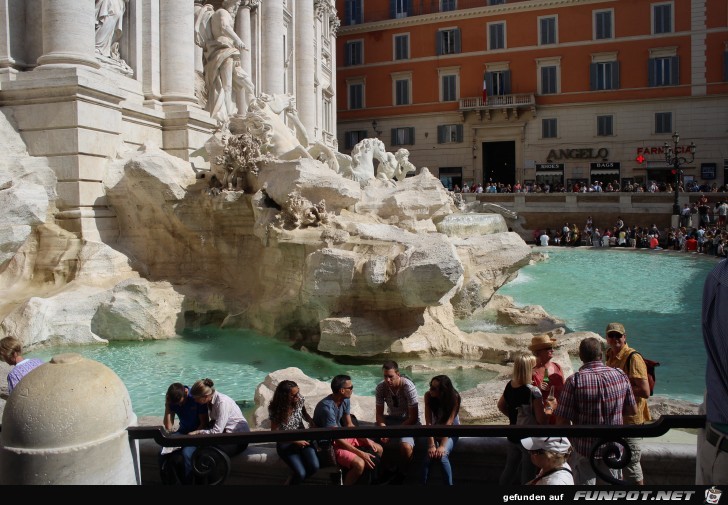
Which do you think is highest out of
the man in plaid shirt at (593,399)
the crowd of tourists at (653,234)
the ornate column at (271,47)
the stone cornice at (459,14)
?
the stone cornice at (459,14)

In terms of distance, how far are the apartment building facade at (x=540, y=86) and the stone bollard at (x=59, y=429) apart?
28.5 metres

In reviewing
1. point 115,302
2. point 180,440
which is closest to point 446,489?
point 180,440

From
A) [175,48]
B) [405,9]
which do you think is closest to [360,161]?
[175,48]

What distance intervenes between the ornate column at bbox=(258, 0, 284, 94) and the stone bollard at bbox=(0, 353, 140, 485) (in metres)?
16.5

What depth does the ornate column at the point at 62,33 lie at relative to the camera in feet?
31.4

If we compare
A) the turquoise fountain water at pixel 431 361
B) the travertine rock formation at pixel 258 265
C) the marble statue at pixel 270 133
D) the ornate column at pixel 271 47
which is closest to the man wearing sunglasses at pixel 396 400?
the turquoise fountain water at pixel 431 361

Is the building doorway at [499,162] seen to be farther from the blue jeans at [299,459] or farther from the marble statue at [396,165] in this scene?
the blue jeans at [299,459]

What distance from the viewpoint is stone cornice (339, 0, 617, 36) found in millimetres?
30859

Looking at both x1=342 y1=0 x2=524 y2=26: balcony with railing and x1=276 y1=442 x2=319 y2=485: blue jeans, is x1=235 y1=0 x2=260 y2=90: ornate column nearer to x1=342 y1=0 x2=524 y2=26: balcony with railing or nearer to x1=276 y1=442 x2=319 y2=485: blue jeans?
x1=276 y1=442 x2=319 y2=485: blue jeans

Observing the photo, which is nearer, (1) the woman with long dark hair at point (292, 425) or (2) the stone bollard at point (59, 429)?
(2) the stone bollard at point (59, 429)

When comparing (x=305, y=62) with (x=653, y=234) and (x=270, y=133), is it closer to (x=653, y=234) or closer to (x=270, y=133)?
(x=653, y=234)

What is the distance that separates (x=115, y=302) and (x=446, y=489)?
662cm

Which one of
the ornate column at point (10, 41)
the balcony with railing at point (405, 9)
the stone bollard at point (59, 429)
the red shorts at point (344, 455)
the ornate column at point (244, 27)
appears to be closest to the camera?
the stone bollard at point (59, 429)

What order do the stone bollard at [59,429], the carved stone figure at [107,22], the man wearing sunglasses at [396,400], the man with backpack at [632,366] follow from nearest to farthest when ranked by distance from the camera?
the stone bollard at [59,429] < the man with backpack at [632,366] < the man wearing sunglasses at [396,400] < the carved stone figure at [107,22]
